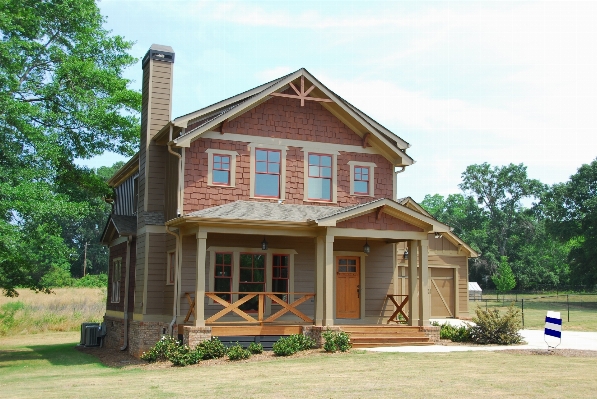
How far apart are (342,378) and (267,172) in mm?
9128

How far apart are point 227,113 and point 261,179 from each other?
241 cm

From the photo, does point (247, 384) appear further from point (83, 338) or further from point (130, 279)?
→ point (83, 338)

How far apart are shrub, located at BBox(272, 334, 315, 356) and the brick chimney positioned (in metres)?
6.07

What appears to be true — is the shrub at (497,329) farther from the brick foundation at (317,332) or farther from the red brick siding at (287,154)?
the red brick siding at (287,154)

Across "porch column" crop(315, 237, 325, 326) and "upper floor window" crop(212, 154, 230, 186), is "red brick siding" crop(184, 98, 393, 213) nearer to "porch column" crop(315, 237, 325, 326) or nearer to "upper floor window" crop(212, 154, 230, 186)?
"upper floor window" crop(212, 154, 230, 186)

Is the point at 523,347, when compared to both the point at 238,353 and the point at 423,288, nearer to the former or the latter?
the point at 423,288

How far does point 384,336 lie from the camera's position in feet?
64.3

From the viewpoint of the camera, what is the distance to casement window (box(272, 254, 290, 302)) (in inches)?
835

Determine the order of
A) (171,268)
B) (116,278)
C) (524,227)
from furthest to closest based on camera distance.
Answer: (524,227), (116,278), (171,268)

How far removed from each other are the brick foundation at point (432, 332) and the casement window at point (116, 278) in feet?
37.7

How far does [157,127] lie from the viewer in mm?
22031

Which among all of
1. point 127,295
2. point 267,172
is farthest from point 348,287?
point 127,295

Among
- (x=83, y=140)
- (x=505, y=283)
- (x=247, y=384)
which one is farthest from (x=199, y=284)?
(x=505, y=283)

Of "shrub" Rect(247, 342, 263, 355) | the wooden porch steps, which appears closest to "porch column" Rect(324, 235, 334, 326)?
the wooden porch steps
